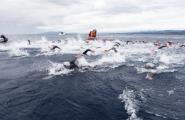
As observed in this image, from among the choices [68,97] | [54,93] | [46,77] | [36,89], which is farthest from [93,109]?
[46,77]

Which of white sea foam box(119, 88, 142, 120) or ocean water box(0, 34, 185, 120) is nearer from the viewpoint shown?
white sea foam box(119, 88, 142, 120)

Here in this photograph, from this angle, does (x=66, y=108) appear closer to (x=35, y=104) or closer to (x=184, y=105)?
(x=35, y=104)

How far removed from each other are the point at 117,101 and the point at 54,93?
401cm

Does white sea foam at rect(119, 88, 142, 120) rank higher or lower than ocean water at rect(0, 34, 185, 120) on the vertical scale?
higher

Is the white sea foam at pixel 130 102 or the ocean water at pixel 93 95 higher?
the white sea foam at pixel 130 102

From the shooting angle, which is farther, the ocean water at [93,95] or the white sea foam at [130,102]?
the ocean water at [93,95]

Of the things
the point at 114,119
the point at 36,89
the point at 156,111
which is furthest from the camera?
the point at 36,89

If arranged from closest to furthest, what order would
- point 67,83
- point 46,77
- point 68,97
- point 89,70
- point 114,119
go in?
point 114,119, point 68,97, point 67,83, point 46,77, point 89,70

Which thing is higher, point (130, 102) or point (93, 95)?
point (130, 102)

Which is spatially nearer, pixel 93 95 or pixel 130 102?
pixel 130 102

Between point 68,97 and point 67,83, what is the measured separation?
330 centimetres

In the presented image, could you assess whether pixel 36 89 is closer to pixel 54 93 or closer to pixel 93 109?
pixel 54 93

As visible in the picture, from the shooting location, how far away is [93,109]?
1344cm

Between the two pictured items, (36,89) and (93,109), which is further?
(36,89)
